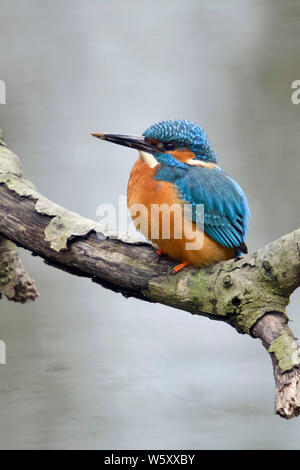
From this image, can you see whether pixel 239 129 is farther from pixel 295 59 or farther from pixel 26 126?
pixel 26 126

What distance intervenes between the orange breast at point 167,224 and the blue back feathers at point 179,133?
0.17m

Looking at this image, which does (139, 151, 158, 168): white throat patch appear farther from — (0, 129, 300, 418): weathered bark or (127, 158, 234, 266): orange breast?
(0, 129, 300, 418): weathered bark

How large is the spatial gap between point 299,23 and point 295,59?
0.28m

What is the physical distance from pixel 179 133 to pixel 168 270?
2.07ft

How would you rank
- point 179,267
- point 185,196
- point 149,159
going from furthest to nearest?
point 149,159
point 185,196
point 179,267

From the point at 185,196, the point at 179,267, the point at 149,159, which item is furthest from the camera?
the point at 149,159

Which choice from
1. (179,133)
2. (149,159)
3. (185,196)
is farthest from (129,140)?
(185,196)

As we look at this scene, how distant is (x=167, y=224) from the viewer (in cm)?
267

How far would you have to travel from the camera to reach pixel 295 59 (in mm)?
4973

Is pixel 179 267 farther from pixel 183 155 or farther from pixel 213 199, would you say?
pixel 183 155

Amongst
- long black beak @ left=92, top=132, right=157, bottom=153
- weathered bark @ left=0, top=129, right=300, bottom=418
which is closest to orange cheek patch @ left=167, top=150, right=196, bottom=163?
long black beak @ left=92, top=132, right=157, bottom=153

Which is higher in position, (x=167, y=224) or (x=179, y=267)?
(x=167, y=224)

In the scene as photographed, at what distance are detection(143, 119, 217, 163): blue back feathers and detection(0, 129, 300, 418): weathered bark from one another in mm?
474

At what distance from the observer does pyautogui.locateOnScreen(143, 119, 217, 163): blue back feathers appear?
284 centimetres
